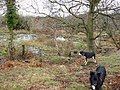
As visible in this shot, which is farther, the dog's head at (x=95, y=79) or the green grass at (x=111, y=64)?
the green grass at (x=111, y=64)

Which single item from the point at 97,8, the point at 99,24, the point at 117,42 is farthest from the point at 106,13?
the point at 117,42

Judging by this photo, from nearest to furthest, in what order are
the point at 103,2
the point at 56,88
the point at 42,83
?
the point at 56,88 < the point at 42,83 < the point at 103,2

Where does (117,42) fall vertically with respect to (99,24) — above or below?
below

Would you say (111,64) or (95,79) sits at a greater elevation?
(95,79)

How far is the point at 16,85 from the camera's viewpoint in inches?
502

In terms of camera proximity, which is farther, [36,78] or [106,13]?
[106,13]

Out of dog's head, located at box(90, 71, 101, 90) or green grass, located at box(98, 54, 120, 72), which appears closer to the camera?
dog's head, located at box(90, 71, 101, 90)

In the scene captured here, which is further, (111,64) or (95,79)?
(111,64)

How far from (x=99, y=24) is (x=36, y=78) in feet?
51.8

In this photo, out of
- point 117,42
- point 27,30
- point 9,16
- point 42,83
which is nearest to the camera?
point 42,83

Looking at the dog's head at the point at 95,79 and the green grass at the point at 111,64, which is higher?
the dog's head at the point at 95,79

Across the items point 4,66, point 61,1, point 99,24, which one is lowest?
point 4,66

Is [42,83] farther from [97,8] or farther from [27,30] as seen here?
[27,30]

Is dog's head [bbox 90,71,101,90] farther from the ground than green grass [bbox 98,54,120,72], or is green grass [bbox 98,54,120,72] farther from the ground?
dog's head [bbox 90,71,101,90]
